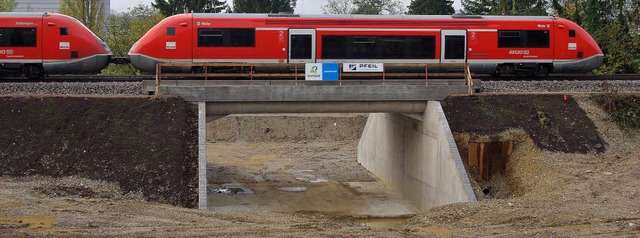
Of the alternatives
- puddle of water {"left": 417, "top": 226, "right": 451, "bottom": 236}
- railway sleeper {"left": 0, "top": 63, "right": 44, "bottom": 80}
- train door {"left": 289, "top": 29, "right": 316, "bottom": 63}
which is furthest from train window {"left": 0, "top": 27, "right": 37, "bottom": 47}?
puddle of water {"left": 417, "top": 226, "right": 451, "bottom": 236}

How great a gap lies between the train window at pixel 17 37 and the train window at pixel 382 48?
10.9 m

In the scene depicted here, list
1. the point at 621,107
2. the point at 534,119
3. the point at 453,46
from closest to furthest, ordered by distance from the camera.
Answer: the point at 534,119, the point at 621,107, the point at 453,46

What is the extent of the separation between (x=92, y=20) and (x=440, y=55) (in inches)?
1458

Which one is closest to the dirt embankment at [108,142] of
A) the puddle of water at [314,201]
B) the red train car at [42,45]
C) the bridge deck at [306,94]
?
the bridge deck at [306,94]

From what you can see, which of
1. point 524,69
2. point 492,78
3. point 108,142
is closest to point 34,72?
point 108,142

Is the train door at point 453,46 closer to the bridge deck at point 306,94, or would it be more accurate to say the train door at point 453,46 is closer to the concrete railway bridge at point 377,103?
the concrete railway bridge at point 377,103

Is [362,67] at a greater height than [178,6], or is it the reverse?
[178,6]

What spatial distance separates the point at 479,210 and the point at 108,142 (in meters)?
10.9

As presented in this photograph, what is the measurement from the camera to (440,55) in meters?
27.4

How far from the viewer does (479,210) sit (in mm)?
17453

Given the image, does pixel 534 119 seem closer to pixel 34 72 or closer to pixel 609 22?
pixel 34 72

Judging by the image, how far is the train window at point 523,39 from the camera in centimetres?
2764

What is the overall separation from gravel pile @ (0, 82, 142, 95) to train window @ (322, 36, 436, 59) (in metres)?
7.71

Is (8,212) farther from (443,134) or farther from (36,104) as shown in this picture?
(443,134)
